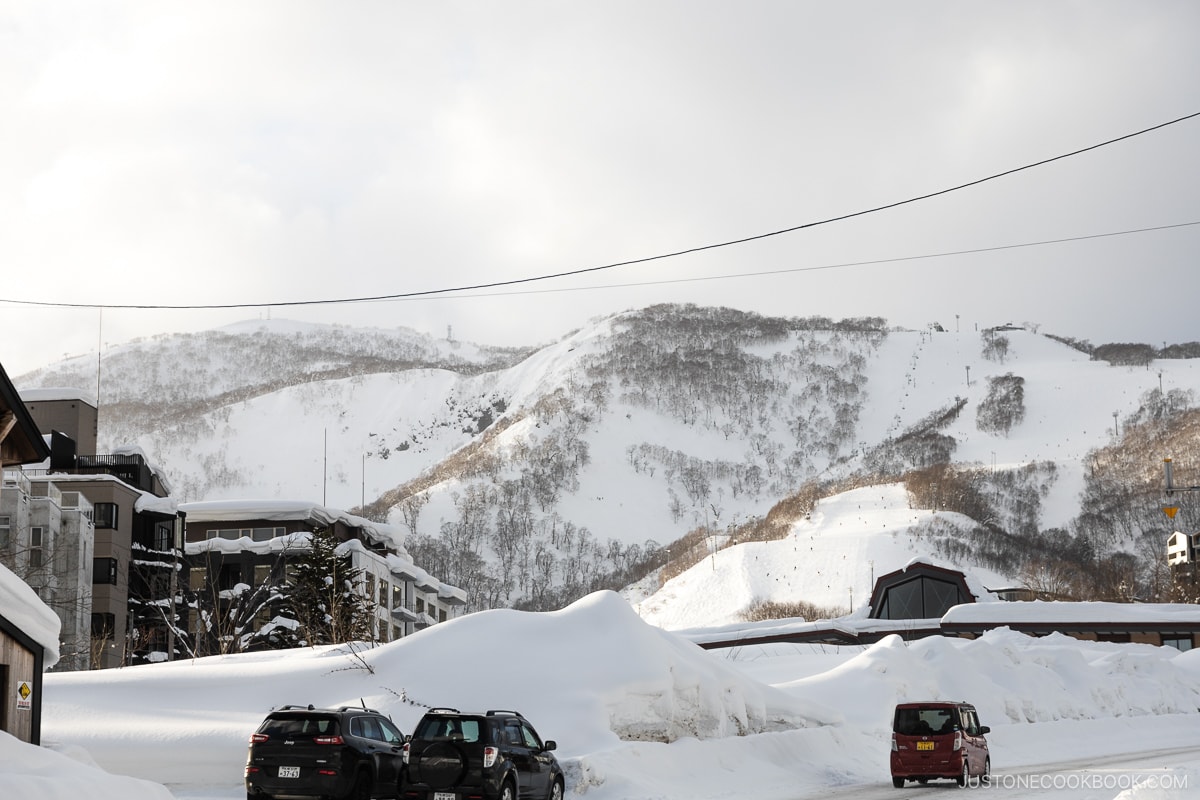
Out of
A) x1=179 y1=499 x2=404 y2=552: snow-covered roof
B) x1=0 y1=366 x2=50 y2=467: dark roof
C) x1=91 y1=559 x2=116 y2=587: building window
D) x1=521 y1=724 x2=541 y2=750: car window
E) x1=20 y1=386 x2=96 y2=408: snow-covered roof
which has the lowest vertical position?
x1=521 y1=724 x2=541 y2=750: car window

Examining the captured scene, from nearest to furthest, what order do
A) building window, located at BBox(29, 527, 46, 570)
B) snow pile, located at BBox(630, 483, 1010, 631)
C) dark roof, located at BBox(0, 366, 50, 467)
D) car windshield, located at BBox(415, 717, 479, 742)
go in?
1. car windshield, located at BBox(415, 717, 479, 742)
2. dark roof, located at BBox(0, 366, 50, 467)
3. building window, located at BBox(29, 527, 46, 570)
4. snow pile, located at BBox(630, 483, 1010, 631)

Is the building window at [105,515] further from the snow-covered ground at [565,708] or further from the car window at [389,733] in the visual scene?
the car window at [389,733]

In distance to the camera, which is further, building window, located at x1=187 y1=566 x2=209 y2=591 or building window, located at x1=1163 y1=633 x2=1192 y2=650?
building window, located at x1=1163 y1=633 x2=1192 y2=650

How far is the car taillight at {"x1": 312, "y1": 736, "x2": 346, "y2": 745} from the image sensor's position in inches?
804

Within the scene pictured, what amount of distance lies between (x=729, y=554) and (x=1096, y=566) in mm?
50993

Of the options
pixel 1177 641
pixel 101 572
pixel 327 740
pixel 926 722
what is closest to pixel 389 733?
pixel 327 740

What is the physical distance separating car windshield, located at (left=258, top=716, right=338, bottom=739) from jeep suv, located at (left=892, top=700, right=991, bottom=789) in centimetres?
1178

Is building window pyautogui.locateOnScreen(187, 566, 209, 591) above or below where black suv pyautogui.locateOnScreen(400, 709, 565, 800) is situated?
above

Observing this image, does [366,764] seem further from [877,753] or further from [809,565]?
[809,565]

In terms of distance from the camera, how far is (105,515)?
6794 centimetres

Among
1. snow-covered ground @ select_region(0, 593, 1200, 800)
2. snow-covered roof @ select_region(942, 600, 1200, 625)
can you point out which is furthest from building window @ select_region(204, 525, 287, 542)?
snow-covered ground @ select_region(0, 593, 1200, 800)

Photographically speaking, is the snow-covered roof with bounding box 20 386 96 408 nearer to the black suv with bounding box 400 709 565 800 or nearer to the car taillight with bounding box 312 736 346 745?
the car taillight with bounding box 312 736 346 745

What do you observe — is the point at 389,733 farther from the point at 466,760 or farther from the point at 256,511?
the point at 256,511

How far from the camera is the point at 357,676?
29.3 meters
